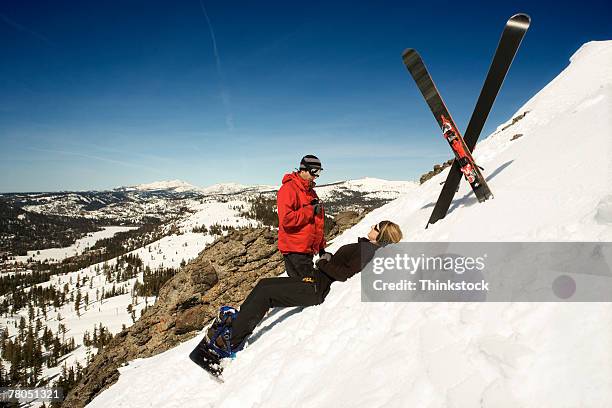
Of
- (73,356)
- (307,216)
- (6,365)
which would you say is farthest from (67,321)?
(307,216)

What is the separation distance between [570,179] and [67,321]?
136 m

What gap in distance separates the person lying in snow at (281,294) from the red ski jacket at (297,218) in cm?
49

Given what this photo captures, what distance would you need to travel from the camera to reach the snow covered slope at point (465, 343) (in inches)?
93.3

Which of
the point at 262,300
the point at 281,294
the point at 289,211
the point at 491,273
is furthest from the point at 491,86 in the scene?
the point at 262,300

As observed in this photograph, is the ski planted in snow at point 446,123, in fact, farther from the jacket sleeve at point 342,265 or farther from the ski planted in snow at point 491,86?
the jacket sleeve at point 342,265

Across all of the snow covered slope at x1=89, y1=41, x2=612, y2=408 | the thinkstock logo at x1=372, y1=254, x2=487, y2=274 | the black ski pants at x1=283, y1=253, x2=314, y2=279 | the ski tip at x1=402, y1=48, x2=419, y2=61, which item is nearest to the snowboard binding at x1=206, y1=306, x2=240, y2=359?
the snow covered slope at x1=89, y1=41, x2=612, y2=408

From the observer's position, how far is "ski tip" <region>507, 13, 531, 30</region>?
6.68 metres

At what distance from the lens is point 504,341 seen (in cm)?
272

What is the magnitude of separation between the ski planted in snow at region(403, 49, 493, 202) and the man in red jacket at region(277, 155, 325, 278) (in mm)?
3927

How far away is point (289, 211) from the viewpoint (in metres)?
6.17

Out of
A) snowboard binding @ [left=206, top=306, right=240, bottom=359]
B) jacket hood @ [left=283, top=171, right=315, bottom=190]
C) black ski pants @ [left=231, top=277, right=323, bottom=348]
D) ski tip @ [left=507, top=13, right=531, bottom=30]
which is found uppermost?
ski tip @ [left=507, top=13, right=531, bottom=30]

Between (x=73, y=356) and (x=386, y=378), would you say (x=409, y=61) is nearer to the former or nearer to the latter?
(x=386, y=378)

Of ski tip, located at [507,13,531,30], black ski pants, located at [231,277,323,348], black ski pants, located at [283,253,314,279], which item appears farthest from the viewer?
ski tip, located at [507,13,531,30]

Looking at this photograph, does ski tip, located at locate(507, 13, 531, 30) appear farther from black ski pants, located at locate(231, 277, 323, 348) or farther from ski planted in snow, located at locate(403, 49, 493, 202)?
black ski pants, located at locate(231, 277, 323, 348)
